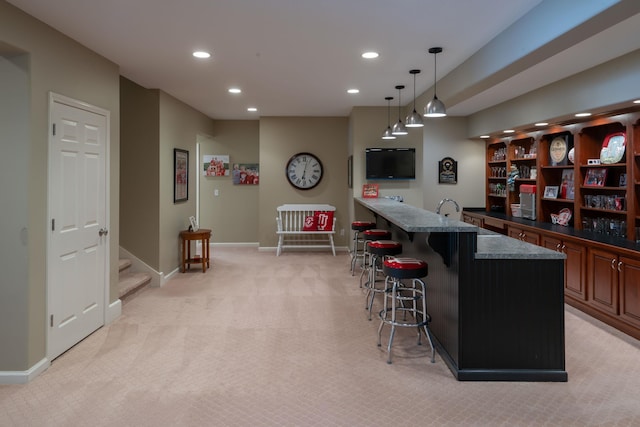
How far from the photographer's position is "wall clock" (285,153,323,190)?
8445mm

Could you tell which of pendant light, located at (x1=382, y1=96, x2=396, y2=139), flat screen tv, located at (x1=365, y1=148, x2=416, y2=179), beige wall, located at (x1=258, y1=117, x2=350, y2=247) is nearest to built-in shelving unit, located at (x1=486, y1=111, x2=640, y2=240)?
flat screen tv, located at (x1=365, y1=148, x2=416, y2=179)

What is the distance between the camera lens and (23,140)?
3119 millimetres

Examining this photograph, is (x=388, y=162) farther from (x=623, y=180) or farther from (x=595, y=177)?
(x=623, y=180)

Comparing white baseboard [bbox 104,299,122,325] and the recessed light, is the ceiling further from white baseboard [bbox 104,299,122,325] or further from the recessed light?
white baseboard [bbox 104,299,122,325]

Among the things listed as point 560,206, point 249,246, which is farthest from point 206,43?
point 249,246

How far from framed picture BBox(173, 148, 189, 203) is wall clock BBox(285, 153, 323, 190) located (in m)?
2.08

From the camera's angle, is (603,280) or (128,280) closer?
(603,280)

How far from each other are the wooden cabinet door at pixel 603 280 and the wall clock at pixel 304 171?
4.94m

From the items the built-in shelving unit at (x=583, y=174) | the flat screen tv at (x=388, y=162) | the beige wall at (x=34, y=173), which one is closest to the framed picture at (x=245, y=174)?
the flat screen tv at (x=388, y=162)

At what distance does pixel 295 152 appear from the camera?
8430 millimetres

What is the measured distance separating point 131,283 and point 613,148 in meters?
5.49

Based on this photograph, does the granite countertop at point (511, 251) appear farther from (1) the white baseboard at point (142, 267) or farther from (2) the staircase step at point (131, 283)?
(1) the white baseboard at point (142, 267)

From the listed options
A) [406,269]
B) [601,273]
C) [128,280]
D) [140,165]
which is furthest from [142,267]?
[601,273]

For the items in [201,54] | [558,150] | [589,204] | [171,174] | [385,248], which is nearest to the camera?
[201,54]
